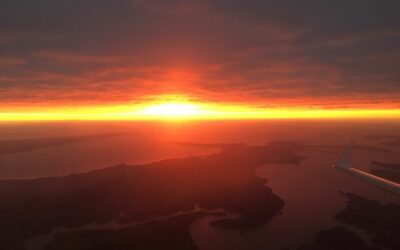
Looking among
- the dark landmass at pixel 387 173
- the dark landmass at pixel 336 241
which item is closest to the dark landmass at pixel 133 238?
the dark landmass at pixel 336 241

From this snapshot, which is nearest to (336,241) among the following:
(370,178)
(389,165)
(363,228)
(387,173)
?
(363,228)

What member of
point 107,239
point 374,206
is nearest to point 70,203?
point 107,239

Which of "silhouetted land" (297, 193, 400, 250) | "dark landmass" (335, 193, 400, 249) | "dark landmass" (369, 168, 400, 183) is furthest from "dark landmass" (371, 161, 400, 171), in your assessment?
"silhouetted land" (297, 193, 400, 250)

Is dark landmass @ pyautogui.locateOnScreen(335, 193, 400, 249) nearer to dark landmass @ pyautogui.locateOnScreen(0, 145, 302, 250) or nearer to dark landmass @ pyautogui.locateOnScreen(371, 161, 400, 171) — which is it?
dark landmass @ pyautogui.locateOnScreen(0, 145, 302, 250)

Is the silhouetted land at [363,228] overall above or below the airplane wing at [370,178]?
below

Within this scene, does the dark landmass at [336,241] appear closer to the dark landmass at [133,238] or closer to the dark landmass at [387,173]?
the dark landmass at [133,238]

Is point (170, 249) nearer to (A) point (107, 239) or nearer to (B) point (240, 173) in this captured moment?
(A) point (107, 239)
